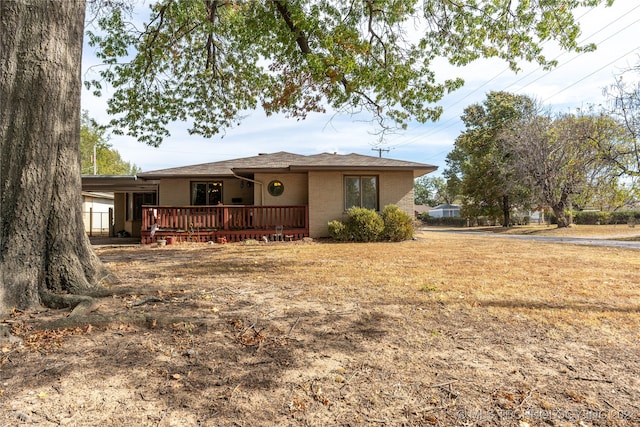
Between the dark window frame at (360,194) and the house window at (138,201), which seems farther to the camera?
the house window at (138,201)

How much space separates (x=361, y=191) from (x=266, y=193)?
13.2 ft

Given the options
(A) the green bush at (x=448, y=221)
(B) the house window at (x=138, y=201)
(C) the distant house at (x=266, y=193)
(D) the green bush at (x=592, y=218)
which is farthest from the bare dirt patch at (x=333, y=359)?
(A) the green bush at (x=448, y=221)

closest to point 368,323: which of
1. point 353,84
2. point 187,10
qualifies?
point 353,84

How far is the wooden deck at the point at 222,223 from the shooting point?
1348cm

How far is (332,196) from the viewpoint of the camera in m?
14.7

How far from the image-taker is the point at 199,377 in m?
2.48

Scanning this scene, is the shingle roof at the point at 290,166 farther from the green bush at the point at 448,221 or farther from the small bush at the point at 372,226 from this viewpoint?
the green bush at the point at 448,221

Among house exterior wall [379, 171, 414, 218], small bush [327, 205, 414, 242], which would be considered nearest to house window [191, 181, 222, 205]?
small bush [327, 205, 414, 242]

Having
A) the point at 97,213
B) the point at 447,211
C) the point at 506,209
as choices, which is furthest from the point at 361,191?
the point at 447,211

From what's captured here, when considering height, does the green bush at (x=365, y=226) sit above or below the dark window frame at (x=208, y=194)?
→ below

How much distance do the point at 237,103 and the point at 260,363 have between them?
10.7 m

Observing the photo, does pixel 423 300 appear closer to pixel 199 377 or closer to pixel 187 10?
pixel 199 377

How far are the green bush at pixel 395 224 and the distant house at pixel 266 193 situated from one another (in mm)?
953

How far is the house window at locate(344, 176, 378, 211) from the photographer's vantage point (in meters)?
15.0
